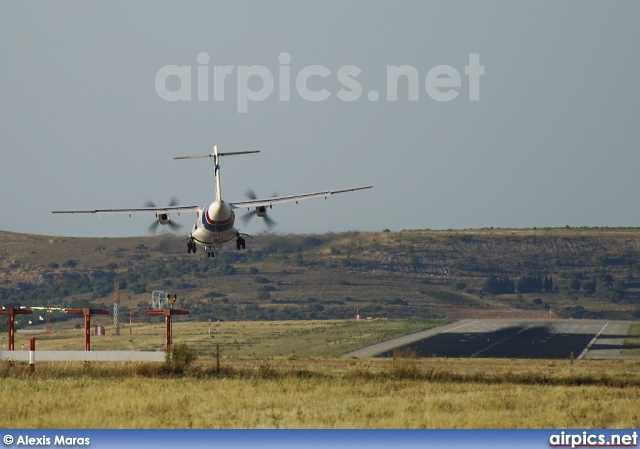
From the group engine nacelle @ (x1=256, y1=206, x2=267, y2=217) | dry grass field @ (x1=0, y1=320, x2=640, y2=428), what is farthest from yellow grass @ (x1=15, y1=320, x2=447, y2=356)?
dry grass field @ (x1=0, y1=320, x2=640, y2=428)

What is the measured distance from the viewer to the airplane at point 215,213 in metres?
66.5

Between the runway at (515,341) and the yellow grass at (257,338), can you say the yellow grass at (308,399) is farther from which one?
the runway at (515,341)

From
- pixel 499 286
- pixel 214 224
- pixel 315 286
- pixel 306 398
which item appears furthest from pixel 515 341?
pixel 499 286

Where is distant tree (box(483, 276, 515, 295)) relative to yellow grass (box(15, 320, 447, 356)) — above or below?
above

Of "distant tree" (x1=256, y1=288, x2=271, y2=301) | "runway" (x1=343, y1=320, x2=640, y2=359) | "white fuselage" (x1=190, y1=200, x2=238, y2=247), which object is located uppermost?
"white fuselage" (x1=190, y1=200, x2=238, y2=247)

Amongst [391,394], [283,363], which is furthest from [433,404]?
[283,363]

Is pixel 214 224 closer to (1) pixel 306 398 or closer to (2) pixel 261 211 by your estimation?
(2) pixel 261 211

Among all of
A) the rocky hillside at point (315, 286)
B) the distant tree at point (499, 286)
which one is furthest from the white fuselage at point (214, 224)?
the distant tree at point (499, 286)

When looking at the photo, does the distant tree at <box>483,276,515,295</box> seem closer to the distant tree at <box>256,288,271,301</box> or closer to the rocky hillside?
the rocky hillside

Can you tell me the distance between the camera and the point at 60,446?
27109 mm

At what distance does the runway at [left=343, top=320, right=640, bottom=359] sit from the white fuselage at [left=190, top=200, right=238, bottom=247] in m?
16.5

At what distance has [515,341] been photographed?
312 ft

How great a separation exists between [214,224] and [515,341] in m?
38.8

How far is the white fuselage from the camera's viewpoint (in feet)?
217
